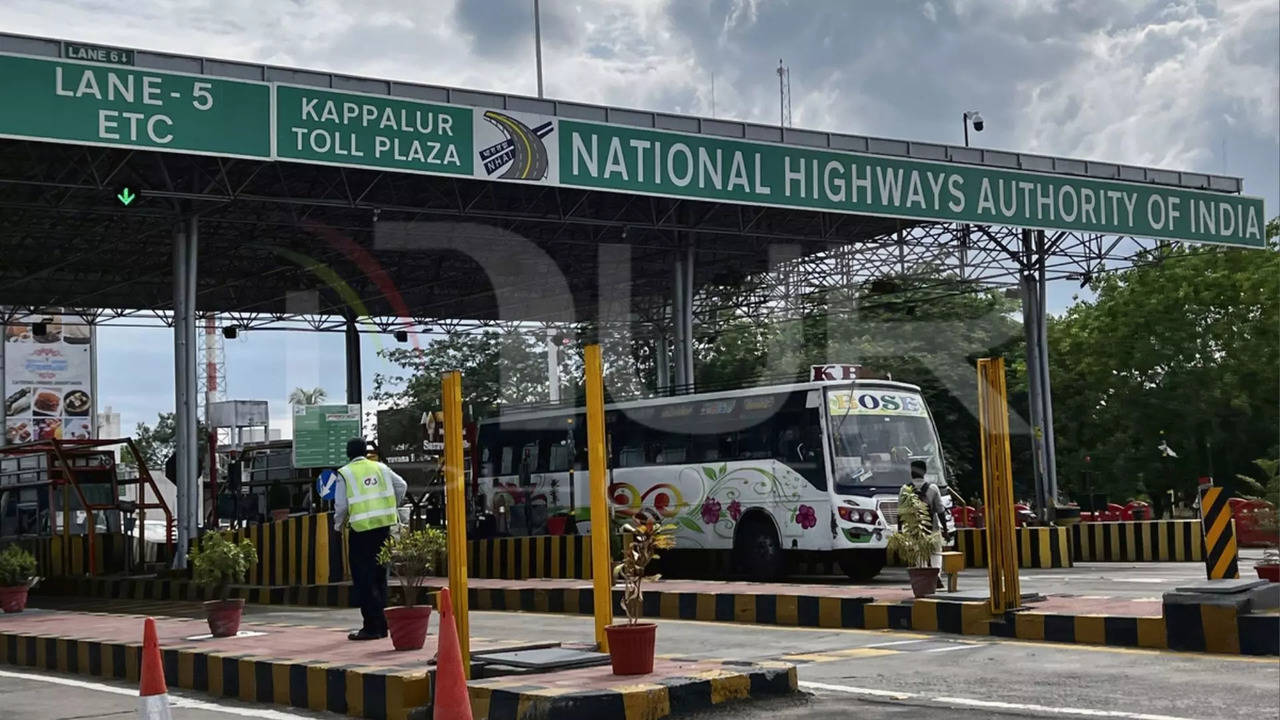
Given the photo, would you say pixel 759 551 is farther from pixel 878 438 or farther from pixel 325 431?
pixel 325 431

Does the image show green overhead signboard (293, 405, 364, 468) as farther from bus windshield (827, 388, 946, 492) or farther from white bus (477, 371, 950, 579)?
bus windshield (827, 388, 946, 492)

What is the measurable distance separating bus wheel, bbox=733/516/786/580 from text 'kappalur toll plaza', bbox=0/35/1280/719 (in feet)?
0.15

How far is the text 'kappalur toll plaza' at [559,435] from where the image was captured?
35.5 ft

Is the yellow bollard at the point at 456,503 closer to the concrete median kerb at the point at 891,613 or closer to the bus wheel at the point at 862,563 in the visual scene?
the concrete median kerb at the point at 891,613

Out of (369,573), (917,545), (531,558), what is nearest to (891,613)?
(917,545)

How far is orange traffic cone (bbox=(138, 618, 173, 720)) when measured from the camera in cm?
760

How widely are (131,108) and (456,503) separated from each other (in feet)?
42.3

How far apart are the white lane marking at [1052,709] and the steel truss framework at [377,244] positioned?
17.7 m

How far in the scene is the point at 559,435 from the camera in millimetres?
27328

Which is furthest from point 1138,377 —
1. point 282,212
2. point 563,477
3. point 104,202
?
point 104,202

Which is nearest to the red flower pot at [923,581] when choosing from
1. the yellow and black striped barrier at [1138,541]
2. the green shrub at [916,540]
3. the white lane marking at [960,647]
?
the green shrub at [916,540]

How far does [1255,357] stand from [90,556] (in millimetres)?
30281

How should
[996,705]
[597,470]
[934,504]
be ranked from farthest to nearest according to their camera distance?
[934,504] < [597,470] < [996,705]

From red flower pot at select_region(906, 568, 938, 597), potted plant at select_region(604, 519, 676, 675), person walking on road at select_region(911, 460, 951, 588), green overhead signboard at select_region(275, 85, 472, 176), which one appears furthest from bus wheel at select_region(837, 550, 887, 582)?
potted plant at select_region(604, 519, 676, 675)
